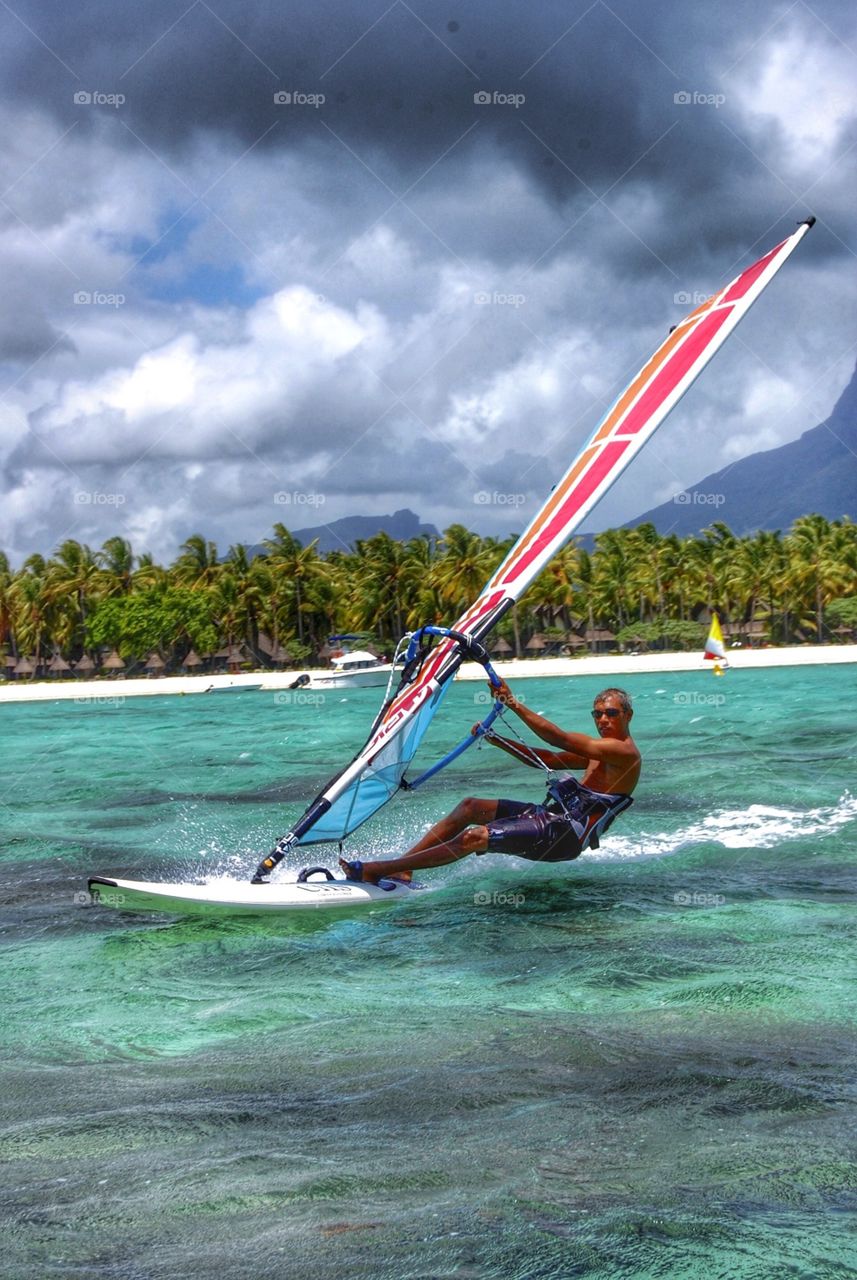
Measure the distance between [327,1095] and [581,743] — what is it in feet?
10.7

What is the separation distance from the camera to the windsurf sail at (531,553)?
8.28 m

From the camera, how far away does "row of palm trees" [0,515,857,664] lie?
227 feet

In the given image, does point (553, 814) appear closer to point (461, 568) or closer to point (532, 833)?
point (532, 833)

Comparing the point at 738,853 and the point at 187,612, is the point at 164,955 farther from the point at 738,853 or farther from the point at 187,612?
the point at 187,612

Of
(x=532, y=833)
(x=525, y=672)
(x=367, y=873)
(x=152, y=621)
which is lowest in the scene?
(x=525, y=672)

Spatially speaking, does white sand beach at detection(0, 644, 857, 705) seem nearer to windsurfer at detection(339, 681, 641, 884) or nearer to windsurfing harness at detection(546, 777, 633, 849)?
windsurfer at detection(339, 681, 641, 884)

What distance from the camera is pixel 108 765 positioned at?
2217 centimetres

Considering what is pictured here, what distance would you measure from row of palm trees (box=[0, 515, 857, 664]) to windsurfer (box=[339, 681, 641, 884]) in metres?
59.0

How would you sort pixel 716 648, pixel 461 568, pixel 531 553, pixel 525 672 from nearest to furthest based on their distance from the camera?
pixel 531 553, pixel 716 648, pixel 525 672, pixel 461 568

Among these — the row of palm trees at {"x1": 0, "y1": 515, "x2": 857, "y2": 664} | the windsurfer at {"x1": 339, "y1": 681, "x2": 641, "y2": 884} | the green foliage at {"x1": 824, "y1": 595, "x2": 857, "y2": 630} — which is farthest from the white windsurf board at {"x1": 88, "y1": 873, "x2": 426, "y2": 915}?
the green foliage at {"x1": 824, "y1": 595, "x2": 857, "y2": 630}

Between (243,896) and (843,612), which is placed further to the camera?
(843,612)

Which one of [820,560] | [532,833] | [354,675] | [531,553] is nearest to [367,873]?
[532,833]

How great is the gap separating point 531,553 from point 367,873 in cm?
248

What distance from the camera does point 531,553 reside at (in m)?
9.01
